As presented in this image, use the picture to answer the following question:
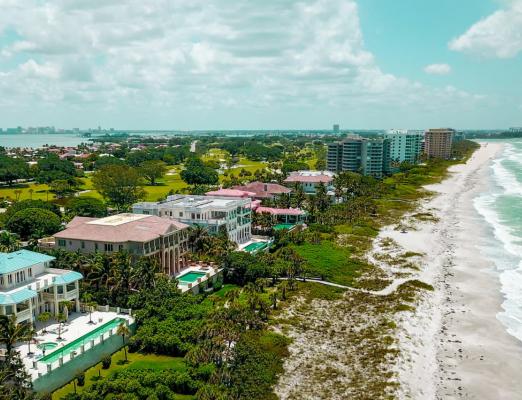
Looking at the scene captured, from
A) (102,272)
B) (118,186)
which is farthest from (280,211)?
(102,272)

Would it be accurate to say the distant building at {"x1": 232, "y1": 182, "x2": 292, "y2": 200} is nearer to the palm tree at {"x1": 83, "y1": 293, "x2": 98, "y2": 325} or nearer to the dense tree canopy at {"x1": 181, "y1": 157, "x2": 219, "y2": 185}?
the dense tree canopy at {"x1": 181, "y1": 157, "x2": 219, "y2": 185}

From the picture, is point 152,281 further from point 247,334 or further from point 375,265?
point 375,265

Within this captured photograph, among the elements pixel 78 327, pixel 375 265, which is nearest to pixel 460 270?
pixel 375 265

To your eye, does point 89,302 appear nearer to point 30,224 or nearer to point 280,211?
point 30,224

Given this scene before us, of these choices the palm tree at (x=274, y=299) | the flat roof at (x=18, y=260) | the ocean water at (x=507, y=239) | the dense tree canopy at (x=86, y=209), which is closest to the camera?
the flat roof at (x=18, y=260)

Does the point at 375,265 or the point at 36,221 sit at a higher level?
the point at 36,221

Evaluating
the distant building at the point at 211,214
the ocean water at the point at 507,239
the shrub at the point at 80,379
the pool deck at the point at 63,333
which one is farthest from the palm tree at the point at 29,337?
the ocean water at the point at 507,239

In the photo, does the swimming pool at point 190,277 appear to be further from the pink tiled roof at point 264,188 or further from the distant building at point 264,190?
the pink tiled roof at point 264,188

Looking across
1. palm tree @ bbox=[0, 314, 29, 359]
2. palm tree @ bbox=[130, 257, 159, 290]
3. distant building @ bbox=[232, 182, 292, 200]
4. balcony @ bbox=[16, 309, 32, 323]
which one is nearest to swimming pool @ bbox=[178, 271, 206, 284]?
palm tree @ bbox=[130, 257, 159, 290]
